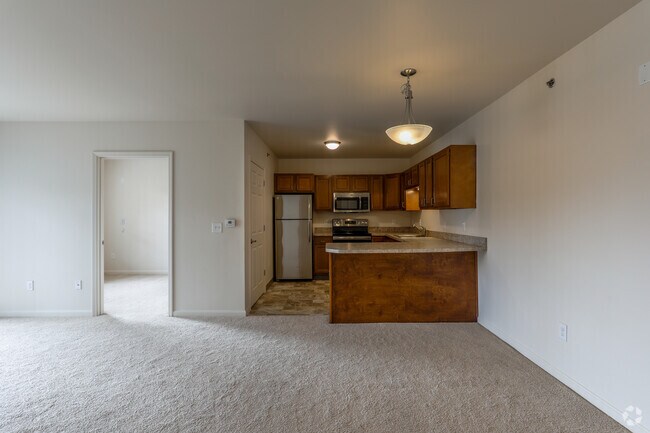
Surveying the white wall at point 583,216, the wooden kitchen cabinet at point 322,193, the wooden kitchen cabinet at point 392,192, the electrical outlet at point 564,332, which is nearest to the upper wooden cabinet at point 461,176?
the white wall at point 583,216

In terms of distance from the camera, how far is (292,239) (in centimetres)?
601

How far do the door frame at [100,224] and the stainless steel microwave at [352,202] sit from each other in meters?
3.17

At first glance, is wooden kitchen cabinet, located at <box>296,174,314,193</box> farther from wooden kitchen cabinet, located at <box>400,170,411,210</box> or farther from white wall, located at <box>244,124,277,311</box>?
wooden kitchen cabinet, located at <box>400,170,411,210</box>

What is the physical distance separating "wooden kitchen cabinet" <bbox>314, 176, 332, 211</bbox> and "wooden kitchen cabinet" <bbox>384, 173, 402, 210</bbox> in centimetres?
114

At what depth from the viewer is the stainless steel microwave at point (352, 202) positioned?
628cm

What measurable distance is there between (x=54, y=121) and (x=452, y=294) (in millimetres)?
5445

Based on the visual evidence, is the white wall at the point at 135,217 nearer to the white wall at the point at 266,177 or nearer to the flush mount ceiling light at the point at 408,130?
the white wall at the point at 266,177

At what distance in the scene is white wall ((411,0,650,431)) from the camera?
73.1 inches

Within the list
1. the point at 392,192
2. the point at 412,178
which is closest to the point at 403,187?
the point at 392,192

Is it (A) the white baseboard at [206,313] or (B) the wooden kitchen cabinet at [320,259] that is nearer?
(A) the white baseboard at [206,313]

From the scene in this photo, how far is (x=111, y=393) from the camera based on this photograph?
7.45 feet

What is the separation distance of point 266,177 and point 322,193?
4.41 feet

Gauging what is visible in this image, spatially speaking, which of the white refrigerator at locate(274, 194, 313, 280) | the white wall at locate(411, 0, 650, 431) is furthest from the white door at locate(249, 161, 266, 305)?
the white wall at locate(411, 0, 650, 431)

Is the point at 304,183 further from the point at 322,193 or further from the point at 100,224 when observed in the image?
the point at 100,224
